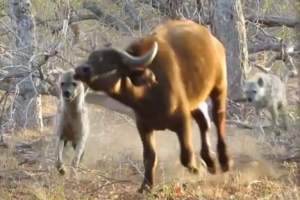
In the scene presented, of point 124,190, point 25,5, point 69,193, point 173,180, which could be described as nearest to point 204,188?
point 173,180

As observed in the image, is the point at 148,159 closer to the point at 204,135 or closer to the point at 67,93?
the point at 204,135

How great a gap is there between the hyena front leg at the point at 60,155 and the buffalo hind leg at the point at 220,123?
6.31ft

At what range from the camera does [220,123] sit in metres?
8.64

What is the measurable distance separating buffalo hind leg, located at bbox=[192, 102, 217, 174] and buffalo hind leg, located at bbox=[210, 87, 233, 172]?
0.38 ft

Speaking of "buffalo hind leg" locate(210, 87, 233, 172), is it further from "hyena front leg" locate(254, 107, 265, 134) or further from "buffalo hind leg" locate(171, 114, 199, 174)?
"hyena front leg" locate(254, 107, 265, 134)

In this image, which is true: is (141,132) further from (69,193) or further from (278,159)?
(278,159)

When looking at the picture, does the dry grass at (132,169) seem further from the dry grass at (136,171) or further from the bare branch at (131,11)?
the bare branch at (131,11)

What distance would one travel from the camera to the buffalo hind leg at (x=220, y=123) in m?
8.51

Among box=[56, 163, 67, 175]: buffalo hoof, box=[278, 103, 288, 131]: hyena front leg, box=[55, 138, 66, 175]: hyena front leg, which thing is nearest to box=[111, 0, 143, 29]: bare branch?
box=[278, 103, 288, 131]: hyena front leg

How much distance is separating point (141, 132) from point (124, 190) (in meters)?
0.77

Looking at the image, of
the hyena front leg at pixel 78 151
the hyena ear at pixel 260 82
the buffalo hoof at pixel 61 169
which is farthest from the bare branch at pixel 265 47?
the buffalo hoof at pixel 61 169

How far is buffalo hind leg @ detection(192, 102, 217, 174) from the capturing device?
331 inches

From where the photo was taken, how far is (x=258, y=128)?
11.2 metres

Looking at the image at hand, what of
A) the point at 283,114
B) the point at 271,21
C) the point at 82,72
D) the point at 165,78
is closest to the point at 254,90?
the point at 283,114
